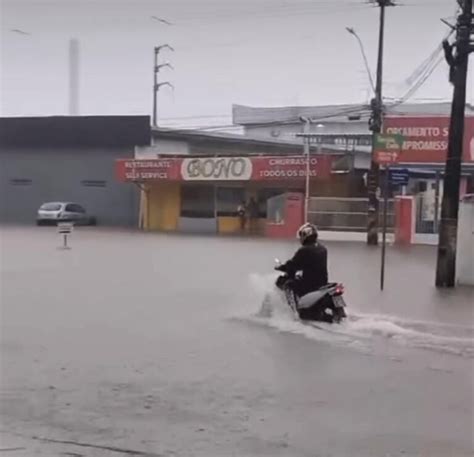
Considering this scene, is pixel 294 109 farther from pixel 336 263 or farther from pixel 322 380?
pixel 322 380

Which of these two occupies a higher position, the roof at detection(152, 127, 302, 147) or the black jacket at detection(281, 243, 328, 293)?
the roof at detection(152, 127, 302, 147)

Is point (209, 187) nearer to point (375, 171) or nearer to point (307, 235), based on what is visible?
point (375, 171)

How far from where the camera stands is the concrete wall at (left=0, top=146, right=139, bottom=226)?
55.0 meters

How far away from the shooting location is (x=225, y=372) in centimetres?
888

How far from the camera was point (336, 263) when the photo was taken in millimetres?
23719

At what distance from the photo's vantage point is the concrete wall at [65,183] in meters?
55.0

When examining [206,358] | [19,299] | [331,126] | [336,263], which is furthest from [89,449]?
[331,126]

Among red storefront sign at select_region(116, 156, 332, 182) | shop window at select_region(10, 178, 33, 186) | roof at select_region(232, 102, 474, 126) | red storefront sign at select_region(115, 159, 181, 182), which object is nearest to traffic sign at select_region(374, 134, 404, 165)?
red storefront sign at select_region(116, 156, 332, 182)

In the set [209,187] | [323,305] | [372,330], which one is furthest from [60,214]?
[372,330]

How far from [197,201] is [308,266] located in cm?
3809

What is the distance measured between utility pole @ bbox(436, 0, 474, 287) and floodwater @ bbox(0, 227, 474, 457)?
637 millimetres

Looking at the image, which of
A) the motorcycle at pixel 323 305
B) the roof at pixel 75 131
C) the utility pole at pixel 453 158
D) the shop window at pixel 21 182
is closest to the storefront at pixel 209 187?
the roof at pixel 75 131

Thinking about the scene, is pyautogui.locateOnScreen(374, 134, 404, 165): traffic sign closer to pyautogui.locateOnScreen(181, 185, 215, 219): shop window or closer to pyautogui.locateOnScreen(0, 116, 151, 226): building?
pyautogui.locateOnScreen(181, 185, 215, 219): shop window

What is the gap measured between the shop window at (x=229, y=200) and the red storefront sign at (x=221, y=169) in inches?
71.5
